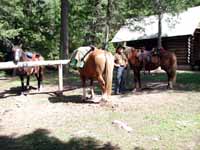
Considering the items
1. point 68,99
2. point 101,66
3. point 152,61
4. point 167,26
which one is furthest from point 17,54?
point 167,26

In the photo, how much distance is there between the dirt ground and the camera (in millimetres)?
7350

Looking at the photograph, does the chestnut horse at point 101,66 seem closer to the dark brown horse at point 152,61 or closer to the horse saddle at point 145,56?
the dark brown horse at point 152,61

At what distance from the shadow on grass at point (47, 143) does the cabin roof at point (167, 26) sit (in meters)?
21.3

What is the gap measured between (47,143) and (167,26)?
25.0 metres

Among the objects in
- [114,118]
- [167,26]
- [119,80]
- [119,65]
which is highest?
[167,26]

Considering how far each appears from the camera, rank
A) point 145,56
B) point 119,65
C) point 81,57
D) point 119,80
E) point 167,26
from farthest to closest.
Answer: point 167,26, point 145,56, point 119,80, point 119,65, point 81,57

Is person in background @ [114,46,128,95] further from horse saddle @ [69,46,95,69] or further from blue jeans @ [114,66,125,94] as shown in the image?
horse saddle @ [69,46,95,69]

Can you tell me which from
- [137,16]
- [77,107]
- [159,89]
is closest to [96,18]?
[137,16]

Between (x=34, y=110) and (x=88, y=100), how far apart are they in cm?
187

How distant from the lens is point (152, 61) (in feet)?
44.6

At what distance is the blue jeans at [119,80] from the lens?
12.5 metres

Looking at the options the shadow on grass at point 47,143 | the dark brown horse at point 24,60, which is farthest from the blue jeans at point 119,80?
the shadow on grass at point 47,143

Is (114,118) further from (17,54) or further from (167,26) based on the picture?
(167,26)

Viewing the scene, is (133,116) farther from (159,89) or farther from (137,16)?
(137,16)
